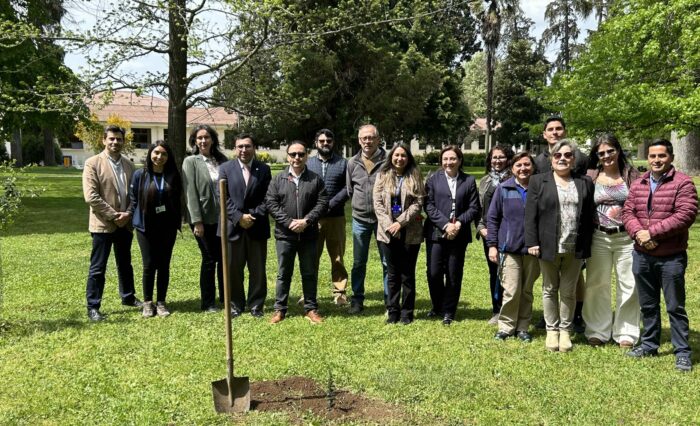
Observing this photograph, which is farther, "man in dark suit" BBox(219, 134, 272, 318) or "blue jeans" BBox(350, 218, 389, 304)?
"blue jeans" BBox(350, 218, 389, 304)

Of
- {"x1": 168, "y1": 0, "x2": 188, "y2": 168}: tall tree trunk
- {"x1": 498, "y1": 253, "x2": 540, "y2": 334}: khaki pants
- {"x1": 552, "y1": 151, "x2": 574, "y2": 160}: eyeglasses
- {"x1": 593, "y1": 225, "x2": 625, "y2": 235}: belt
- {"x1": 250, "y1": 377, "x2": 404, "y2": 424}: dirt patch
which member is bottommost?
{"x1": 250, "y1": 377, "x2": 404, "y2": 424}: dirt patch

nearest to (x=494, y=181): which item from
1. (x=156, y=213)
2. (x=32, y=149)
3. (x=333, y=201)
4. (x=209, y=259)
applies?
(x=333, y=201)

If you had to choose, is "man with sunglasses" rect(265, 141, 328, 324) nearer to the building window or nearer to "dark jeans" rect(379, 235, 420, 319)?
"dark jeans" rect(379, 235, 420, 319)

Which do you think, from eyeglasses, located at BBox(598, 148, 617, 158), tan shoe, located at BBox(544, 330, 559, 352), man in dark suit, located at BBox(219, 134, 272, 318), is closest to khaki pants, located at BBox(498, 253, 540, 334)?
tan shoe, located at BBox(544, 330, 559, 352)

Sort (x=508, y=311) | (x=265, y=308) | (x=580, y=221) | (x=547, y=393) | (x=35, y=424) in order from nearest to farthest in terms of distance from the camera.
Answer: (x=35, y=424), (x=547, y=393), (x=580, y=221), (x=508, y=311), (x=265, y=308)

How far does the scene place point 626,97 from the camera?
46.6 feet

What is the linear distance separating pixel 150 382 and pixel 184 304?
2.59m

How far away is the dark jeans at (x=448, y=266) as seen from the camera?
250 inches

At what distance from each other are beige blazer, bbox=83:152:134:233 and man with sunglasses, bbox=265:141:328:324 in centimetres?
173

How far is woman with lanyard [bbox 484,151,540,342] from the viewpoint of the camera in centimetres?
574

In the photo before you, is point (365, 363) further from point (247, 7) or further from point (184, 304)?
point (247, 7)

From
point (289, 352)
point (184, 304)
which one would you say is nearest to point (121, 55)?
point (184, 304)

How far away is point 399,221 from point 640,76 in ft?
38.4

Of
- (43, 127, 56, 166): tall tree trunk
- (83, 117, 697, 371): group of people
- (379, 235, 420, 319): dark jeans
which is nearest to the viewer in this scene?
(83, 117, 697, 371): group of people
